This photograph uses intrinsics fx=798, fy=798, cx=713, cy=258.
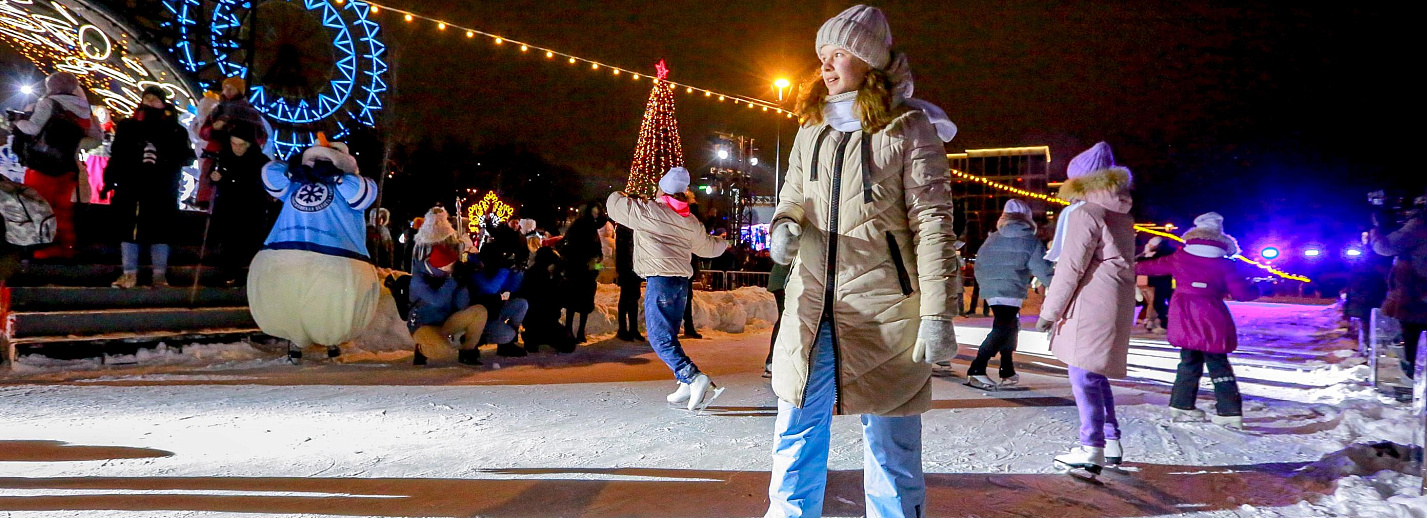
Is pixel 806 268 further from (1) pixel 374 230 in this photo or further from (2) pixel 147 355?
(1) pixel 374 230

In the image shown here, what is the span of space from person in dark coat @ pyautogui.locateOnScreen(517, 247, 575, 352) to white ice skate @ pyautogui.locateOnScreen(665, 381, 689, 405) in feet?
11.5

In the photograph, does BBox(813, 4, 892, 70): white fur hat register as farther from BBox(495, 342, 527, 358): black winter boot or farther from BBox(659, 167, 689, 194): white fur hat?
BBox(495, 342, 527, 358): black winter boot

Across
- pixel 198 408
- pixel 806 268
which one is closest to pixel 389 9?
pixel 198 408

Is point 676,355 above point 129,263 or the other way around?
the other way around

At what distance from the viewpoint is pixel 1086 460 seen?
381cm

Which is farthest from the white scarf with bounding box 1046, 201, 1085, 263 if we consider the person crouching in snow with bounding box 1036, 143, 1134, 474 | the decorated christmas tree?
the decorated christmas tree

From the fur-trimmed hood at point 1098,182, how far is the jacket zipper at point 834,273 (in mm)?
2270

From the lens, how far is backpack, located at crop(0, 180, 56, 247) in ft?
20.8

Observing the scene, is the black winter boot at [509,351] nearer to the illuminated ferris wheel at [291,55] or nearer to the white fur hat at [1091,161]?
the white fur hat at [1091,161]

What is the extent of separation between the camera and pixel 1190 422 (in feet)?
17.3

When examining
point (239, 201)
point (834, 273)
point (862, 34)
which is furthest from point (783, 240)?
point (239, 201)

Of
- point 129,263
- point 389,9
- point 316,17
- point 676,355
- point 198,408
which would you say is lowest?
point 198,408

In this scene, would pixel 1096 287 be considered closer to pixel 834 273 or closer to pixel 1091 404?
pixel 1091 404

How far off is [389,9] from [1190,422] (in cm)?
871
